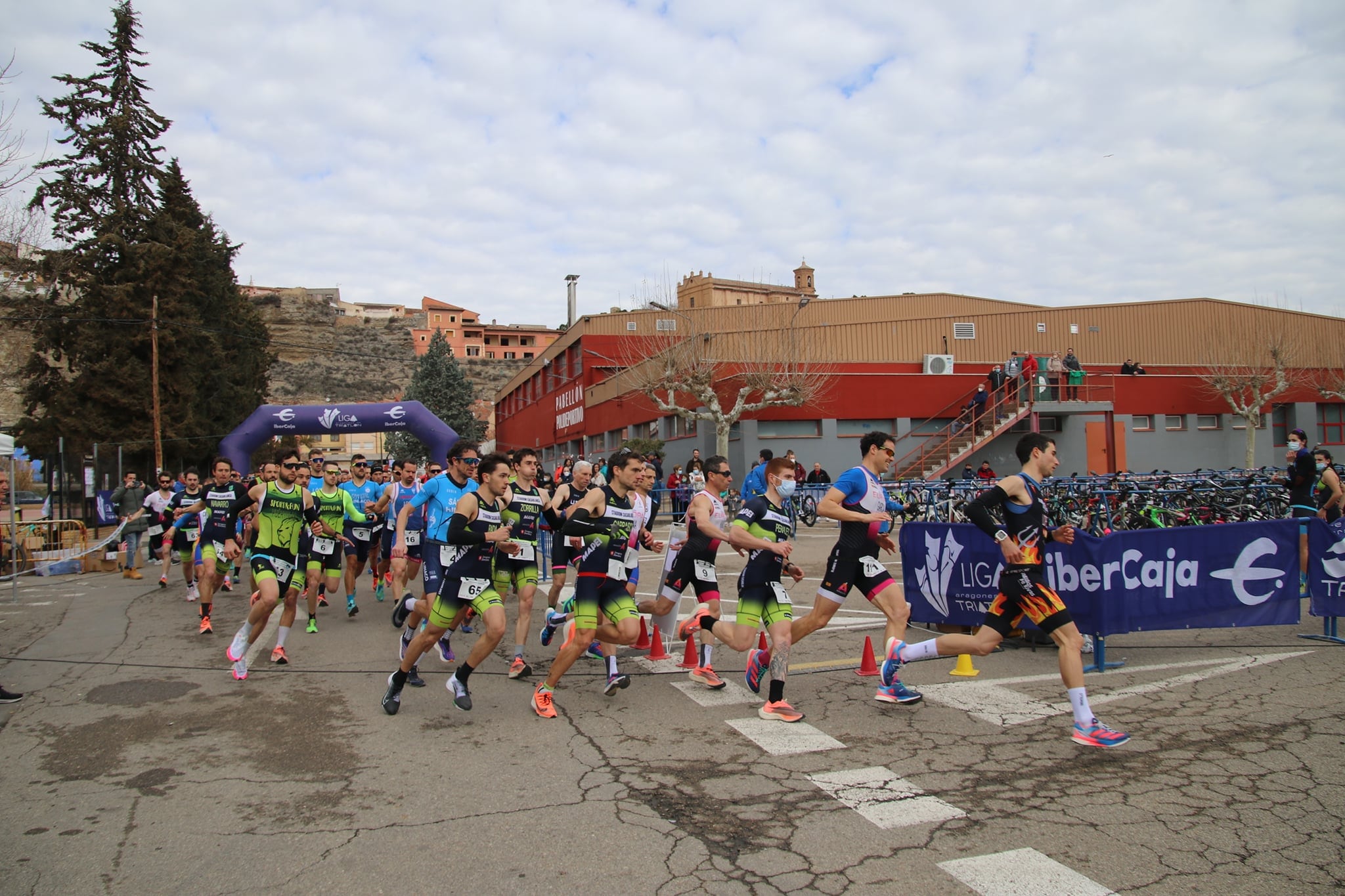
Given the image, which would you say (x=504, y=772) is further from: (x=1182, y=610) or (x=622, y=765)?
(x=1182, y=610)

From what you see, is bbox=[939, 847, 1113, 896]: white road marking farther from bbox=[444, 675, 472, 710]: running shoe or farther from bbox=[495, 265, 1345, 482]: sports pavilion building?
bbox=[495, 265, 1345, 482]: sports pavilion building

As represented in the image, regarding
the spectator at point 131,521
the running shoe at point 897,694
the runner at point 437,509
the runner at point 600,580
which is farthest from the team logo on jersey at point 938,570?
the spectator at point 131,521

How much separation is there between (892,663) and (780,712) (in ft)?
2.89

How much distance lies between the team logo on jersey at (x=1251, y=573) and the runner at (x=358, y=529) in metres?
9.20

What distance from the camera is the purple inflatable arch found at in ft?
78.4

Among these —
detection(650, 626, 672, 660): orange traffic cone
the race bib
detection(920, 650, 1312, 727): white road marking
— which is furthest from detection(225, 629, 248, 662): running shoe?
detection(920, 650, 1312, 727): white road marking

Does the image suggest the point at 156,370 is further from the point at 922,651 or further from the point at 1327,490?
the point at 1327,490

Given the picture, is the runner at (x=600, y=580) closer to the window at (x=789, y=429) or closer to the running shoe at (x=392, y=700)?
the running shoe at (x=392, y=700)

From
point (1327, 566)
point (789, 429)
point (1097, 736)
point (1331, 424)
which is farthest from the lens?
point (1331, 424)

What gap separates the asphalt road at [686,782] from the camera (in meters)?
3.68

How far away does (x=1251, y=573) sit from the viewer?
300 inches

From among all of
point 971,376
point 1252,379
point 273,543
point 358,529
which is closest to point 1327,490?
point 273,543

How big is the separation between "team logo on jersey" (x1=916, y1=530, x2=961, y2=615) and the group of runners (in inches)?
29.9

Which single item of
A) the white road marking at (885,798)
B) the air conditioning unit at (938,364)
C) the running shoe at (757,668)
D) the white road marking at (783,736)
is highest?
the air conditioning unit at (938,364)
